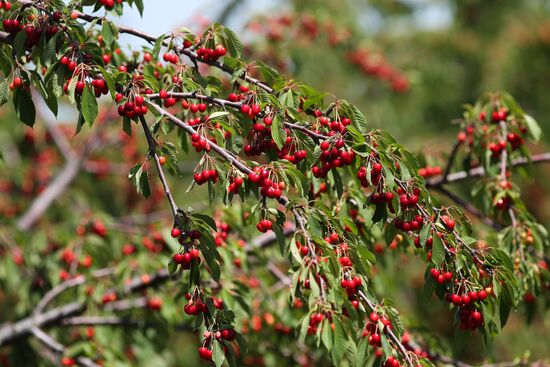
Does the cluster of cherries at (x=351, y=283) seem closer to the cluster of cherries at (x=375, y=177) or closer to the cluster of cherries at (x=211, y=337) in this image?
the cluster of cherries at (x=375, y=177)

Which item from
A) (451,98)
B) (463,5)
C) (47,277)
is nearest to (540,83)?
(451,98)

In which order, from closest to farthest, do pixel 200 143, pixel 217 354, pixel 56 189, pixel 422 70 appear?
pixel 217 354
pixel 200 143
pixel 56 189
pixel 422 70

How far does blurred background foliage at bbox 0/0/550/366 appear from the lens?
694cm

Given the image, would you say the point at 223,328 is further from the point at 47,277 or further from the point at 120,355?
the point at 47,277

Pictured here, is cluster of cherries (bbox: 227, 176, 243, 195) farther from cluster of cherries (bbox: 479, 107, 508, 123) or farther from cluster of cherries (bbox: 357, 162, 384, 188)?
cluster of cherries (bbox: 479, 107, 508, 123)

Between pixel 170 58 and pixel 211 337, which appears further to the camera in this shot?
pixel 170 58

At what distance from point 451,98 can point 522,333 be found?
3.35 meters

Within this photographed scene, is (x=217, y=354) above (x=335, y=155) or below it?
below

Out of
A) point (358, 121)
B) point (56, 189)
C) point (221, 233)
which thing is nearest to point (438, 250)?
point (358, 121)

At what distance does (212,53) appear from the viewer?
99.7 inches

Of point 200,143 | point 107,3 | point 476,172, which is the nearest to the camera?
point 200,143

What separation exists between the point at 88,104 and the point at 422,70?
293 inches

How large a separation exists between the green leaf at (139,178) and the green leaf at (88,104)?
0.73 feet

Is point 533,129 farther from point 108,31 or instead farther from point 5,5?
point 5,5
